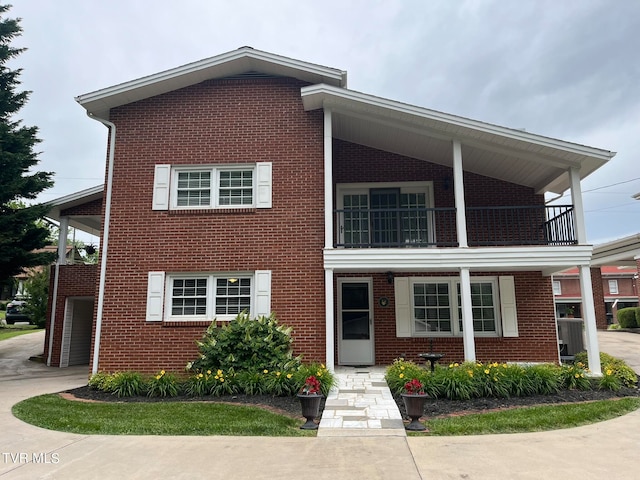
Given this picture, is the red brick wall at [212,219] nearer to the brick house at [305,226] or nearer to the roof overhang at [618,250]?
the brick house at [305,226]

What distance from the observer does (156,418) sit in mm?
6742

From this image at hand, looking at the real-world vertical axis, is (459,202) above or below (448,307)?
above

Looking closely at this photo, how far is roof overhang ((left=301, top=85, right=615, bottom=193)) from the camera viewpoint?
9352 millimetres

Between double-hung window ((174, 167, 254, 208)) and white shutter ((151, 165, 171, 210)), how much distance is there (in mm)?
208

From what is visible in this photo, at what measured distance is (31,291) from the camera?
2173 cm

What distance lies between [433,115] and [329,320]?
474 cm

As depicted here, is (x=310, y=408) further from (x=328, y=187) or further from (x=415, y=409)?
(x=328, y=187)

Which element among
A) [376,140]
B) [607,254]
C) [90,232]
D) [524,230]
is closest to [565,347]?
[524,230]

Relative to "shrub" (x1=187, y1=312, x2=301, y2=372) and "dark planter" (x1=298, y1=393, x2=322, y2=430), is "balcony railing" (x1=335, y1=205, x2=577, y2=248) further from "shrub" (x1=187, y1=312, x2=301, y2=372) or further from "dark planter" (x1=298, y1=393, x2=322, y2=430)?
"dark planter" (x1=298, y1=393, x2=322, y2=430)

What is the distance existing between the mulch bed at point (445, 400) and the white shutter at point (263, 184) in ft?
13.2

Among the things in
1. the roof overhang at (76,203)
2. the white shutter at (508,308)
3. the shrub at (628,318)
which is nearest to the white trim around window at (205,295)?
the roof overhang at (76,203)

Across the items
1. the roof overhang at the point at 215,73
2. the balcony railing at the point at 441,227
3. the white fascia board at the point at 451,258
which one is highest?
the roof overhang at the point at 215,73

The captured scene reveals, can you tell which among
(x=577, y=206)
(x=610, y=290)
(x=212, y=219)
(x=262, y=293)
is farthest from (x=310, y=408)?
(x=610, y=290)

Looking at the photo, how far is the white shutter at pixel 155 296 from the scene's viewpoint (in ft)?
31.7
